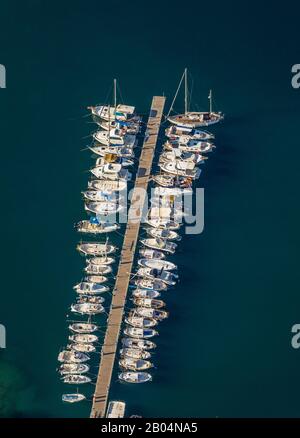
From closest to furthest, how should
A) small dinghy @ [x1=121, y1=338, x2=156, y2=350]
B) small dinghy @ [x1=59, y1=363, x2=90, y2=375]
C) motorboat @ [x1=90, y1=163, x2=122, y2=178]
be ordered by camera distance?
small dinghy @ [x1=59, y1=363, x2=90, y2=375] → small dinghy @ [x1=121, y1=338, x2=156, y2=350] → motorboat @ [x1=90, y1=163, x2=122, y2=178]

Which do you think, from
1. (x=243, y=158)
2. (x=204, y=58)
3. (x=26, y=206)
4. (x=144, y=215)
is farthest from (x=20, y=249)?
(x=204, y=58)

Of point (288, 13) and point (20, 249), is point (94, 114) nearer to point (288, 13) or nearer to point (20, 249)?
point (20, 249)

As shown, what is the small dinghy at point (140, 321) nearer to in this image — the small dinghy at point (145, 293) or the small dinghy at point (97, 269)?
the small dinghy at point (145, 293)

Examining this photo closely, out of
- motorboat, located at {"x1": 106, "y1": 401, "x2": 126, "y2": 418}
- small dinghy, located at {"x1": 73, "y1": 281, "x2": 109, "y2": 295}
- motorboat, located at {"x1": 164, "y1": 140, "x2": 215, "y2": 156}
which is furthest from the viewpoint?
motorboat, located at {"x1": 164, "y1": 140, "x2": 215, "y2": 156}

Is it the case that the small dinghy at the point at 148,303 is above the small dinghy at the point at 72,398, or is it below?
above

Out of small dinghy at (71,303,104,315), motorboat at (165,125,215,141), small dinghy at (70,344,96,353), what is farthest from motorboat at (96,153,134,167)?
small dinghy at (70,344,96,353)

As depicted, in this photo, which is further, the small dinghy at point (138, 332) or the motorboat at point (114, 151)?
the motorboat at point (114, 151)

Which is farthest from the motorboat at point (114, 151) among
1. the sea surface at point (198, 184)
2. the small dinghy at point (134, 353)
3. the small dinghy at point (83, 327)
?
the small dinghy at point (134, 353)

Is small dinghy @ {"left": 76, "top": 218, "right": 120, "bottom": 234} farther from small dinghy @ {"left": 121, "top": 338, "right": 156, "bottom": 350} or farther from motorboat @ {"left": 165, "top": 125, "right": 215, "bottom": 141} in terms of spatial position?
motorboat @ {"left": 165, "top": 125, "right": 215, "bottom": 141}
